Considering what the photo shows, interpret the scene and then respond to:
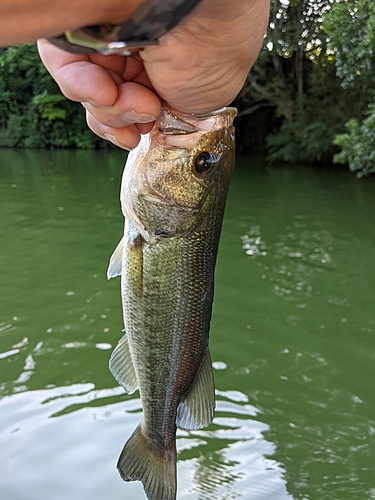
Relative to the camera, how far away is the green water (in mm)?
3127

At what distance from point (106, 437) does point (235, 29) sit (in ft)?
9.51

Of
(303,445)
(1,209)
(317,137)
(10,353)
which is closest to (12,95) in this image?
(317,137)

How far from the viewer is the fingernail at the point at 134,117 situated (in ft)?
4.51

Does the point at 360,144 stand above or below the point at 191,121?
below

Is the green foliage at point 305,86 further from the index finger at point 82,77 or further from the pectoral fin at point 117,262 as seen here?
the index finger at point 82,77

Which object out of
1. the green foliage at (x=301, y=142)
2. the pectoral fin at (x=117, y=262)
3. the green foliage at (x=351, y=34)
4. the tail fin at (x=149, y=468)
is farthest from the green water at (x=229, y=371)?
the green foliage at (x=301, y=142)

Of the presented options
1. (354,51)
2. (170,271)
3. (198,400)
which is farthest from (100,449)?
(354,51)

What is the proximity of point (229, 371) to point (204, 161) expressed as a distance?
9.34 ft

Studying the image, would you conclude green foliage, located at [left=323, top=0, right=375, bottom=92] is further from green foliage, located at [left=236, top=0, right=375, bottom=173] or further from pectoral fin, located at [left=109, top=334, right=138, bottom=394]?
pectoral fin, located at [left=109, top=334, right=138, bottom=394]

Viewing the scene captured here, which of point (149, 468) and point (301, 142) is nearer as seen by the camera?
point (149, 468)

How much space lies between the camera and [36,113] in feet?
97.6

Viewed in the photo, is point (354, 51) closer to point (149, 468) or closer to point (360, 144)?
point (360, 144)

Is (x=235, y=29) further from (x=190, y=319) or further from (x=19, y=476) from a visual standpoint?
(x=19, y=476)

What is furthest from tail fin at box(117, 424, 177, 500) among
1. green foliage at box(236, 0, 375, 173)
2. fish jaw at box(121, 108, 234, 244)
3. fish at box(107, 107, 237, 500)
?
green foliage at box(236, 0, 375, 173)
